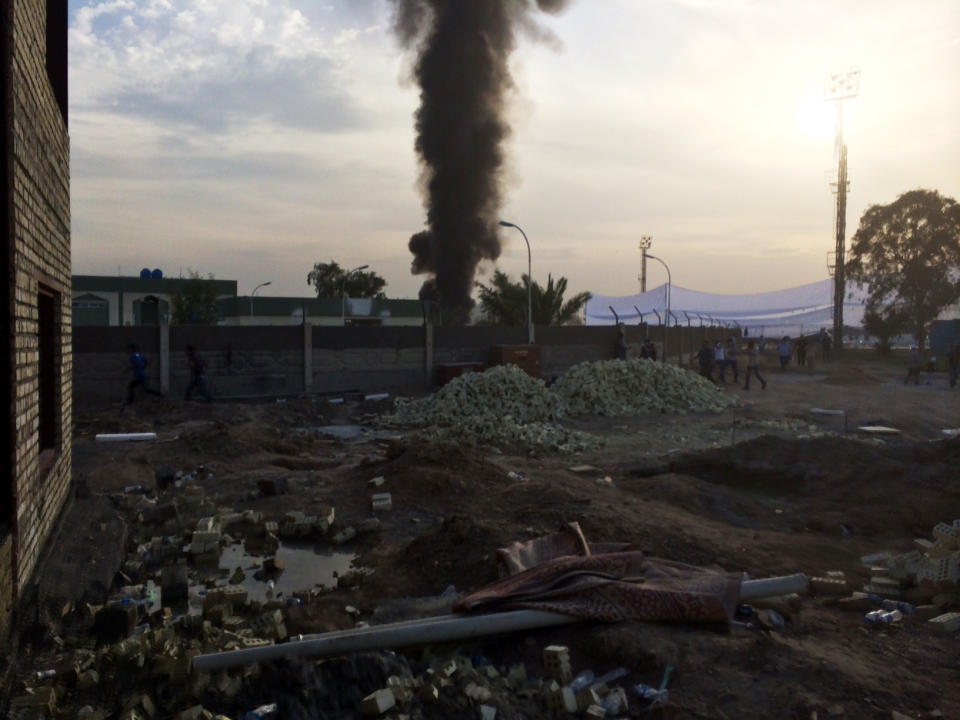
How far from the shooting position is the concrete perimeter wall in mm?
16875

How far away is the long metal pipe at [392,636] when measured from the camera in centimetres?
400

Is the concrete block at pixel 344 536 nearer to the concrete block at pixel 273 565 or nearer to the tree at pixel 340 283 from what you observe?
the concrete block at pixel 273 565

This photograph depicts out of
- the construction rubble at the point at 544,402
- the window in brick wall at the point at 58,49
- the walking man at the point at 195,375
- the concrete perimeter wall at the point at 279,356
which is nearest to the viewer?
the window in brick wall at the point at 58,49

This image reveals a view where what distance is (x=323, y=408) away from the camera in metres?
17.8

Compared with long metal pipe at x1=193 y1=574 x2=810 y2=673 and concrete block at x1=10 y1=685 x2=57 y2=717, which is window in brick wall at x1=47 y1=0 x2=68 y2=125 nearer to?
concrete block at x1=10 y1=685 x2=57 y2=717

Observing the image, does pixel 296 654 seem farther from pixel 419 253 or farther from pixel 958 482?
pixel 419 253

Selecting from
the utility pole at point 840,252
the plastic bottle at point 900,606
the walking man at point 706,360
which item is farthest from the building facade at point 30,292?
the utility pole at point 840,252

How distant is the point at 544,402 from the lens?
1777 cm

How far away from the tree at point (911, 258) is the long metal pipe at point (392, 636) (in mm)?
49448

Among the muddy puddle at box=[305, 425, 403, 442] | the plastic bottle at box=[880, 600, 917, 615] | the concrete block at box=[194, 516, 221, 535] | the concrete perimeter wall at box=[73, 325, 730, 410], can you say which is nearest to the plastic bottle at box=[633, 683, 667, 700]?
the plastic bottle at box=[880, 600, 917, 615]

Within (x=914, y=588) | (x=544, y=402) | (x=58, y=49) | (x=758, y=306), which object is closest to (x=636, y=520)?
(x=914, y=588)

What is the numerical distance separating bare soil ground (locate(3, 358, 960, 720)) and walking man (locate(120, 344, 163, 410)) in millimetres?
671

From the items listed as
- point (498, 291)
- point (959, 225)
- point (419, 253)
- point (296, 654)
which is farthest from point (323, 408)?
point (959, 225)

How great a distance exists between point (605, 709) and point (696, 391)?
17096 millimetres
